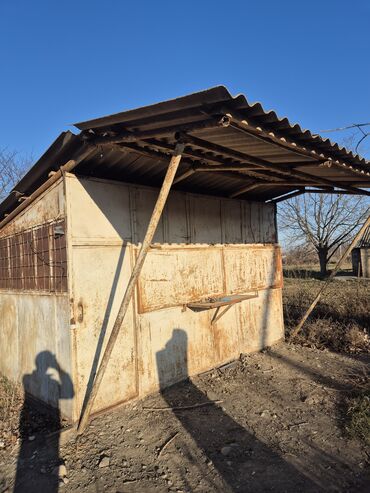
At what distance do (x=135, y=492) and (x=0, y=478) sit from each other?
4.64 feet

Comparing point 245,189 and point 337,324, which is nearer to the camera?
point 245,189

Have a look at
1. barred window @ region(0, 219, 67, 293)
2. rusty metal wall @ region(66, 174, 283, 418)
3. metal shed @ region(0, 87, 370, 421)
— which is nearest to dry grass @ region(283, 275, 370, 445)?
rusty metal wall @ region(66, 174, 283, 418)

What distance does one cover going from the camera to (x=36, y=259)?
518 centimetres

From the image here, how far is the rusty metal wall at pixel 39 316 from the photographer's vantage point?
451 centimetres

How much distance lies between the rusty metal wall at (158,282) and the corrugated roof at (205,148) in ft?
1.12

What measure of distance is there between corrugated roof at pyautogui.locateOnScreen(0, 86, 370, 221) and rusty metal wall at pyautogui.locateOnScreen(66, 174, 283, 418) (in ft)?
1.12

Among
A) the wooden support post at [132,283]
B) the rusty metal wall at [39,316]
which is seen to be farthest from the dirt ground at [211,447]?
the rusty metal wall at [39,316]

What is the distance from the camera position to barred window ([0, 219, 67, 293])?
14.9 ft

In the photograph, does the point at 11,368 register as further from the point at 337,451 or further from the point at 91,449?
the point at 337,451

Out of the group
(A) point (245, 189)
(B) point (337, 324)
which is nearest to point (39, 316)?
(A) point (245, 189)

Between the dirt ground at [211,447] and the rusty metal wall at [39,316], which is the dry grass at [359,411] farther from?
the rusty metal wall at [39,316]

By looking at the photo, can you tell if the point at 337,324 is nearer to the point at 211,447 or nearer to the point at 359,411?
the point at 359,411

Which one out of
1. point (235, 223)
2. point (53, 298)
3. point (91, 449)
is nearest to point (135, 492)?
point (91, 449)

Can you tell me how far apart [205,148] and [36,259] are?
2968 mm
